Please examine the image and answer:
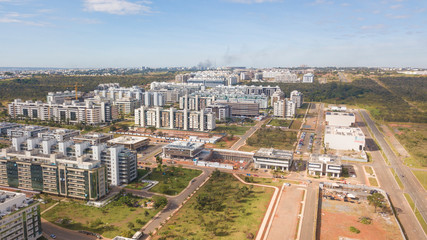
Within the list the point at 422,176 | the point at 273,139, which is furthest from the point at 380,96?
the point at 422,176

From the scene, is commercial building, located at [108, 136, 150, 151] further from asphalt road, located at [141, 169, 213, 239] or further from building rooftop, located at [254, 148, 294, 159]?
building rooftop, located at [254, 148, 294, 159]

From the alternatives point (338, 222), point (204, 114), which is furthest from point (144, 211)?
point (204, 114)

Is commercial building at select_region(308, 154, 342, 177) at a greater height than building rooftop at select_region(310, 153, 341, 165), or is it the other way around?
building rooftop at select_region(310, 153, 341, 165)

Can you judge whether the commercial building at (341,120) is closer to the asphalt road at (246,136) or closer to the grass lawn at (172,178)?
the asphalt road at (246,136)

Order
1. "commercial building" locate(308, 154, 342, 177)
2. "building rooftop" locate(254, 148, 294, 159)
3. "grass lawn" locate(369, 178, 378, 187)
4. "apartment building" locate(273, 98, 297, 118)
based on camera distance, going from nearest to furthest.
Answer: "grass lawn" locate(369, 178, 378, 187) < "commercial building" locate(308, 154, 342, 177) < "building rooftop" locate(254, 148, 294, 159) < "apartment building" locate(273, 98, 297, 118)

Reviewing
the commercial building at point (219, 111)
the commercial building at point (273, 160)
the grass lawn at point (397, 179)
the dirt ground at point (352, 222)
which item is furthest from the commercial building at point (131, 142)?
the grass lawn at point (397, 179)

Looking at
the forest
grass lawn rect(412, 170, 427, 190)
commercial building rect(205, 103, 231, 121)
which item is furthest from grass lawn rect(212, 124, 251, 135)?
the forest

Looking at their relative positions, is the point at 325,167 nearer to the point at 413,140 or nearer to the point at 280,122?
the point at 413,140
